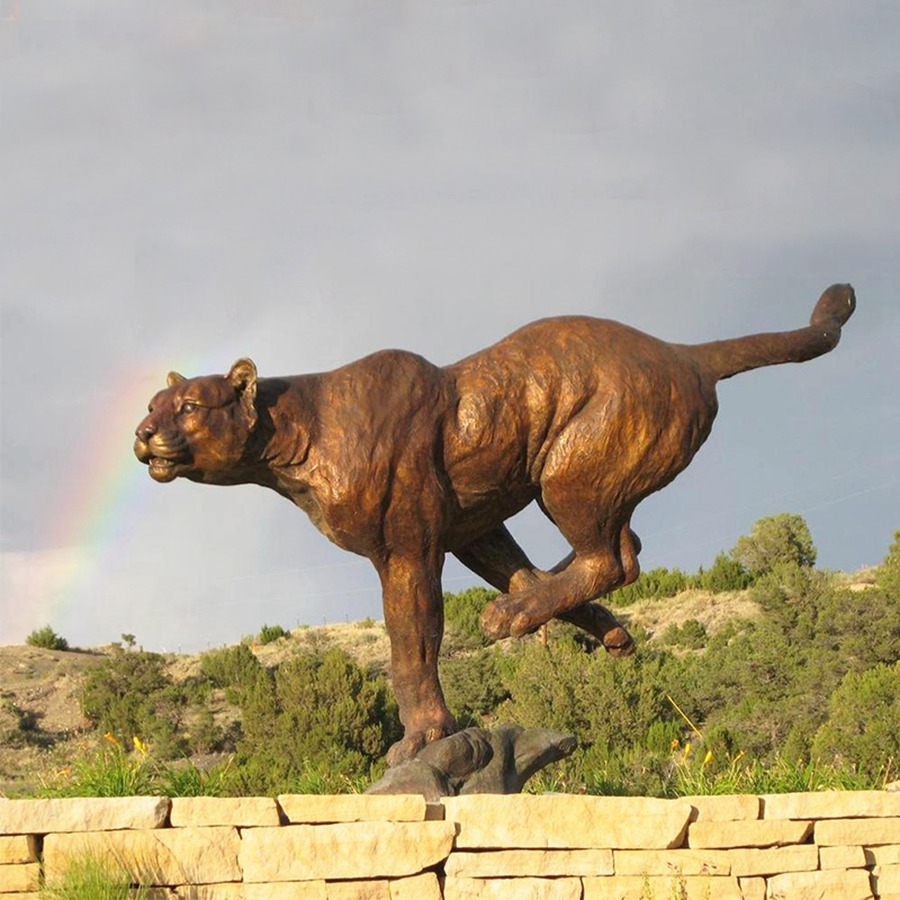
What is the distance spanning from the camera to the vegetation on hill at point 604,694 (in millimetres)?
17828

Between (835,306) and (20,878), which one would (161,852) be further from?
(835,306)

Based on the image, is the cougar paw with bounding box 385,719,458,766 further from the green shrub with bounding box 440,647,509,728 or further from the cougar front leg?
the green shrub with bounding box 440,647,509,728

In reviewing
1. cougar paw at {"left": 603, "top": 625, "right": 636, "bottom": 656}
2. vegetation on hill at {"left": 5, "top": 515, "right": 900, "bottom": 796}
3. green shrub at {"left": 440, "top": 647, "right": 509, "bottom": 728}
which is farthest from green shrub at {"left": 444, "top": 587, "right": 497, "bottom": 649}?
cougar paw at {"left": 603, "top": 625, "right": 636, "bottom": 656}

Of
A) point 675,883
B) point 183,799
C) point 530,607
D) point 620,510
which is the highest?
point 620,510

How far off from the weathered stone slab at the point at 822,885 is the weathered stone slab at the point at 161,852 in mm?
2504

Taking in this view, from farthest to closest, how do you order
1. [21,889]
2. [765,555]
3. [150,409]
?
[765,555] → [150,409] → [21,889]

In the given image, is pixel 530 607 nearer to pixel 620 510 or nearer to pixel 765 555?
pixel 620 510

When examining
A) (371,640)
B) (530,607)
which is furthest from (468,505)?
(371,640)

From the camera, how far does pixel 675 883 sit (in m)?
5.91

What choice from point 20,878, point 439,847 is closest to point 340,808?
point 439,847

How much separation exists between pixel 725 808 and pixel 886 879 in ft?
3.13

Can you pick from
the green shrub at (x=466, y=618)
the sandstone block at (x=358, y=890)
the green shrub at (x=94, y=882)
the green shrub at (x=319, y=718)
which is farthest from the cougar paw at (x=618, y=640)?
the green shrub at (x=466, y=618)

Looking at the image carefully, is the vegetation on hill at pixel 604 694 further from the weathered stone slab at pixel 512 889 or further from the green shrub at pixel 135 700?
the weathered stone slab at pixel 512 889

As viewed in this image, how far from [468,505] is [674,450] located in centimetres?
113
